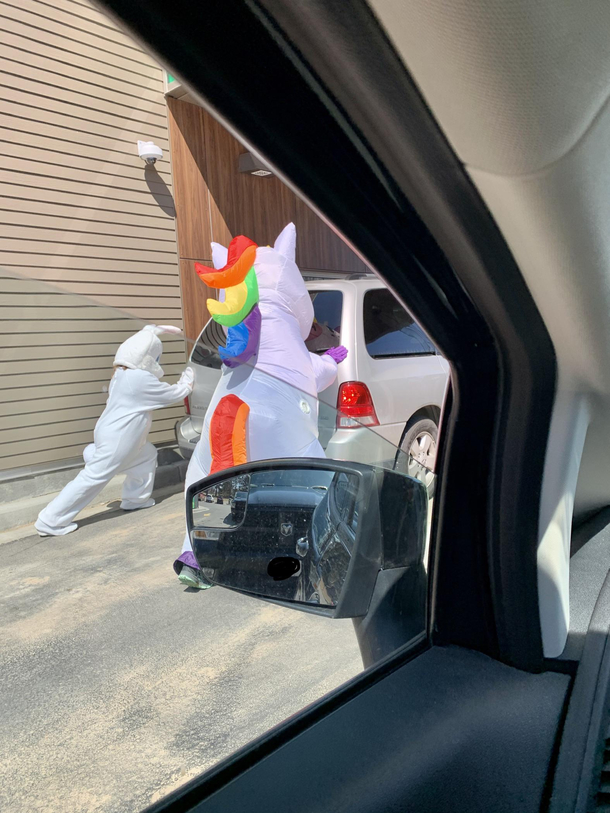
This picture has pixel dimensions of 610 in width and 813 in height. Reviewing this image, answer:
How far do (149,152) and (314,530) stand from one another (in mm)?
5298

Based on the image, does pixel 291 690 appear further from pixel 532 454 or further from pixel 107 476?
pixel 532 454

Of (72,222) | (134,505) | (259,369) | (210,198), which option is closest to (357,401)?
(72,222)

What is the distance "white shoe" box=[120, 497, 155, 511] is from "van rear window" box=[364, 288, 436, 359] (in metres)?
2.26

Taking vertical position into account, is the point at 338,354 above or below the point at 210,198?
below

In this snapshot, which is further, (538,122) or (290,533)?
(290,533)

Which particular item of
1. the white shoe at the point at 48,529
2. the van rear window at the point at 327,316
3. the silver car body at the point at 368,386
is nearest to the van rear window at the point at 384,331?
the silver car body at the point at 368,386

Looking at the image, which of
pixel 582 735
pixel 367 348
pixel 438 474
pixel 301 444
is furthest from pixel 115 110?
pixel 582 735

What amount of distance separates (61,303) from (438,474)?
757mm

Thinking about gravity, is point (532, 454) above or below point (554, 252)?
below

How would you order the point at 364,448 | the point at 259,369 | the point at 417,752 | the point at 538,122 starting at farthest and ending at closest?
the point at 259,369
the point at 364,448
the point at 417,752
the point at 538,122

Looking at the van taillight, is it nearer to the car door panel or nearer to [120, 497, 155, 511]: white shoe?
[120, 497, 155, 511]: white shoe

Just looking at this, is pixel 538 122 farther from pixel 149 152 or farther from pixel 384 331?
pixel 149 152

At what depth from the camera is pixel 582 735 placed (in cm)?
101

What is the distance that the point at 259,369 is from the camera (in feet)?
5.76
